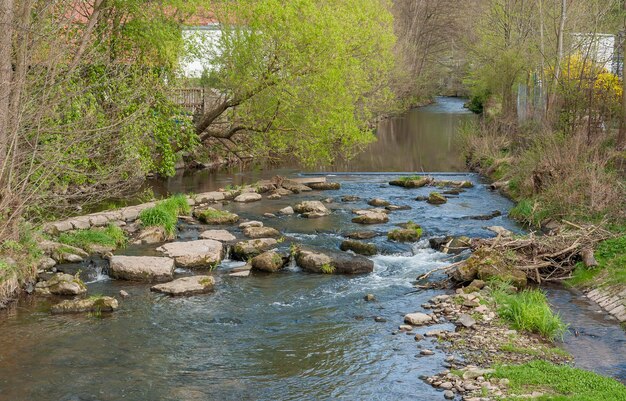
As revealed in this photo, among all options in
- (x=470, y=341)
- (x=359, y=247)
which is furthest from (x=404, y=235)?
(x=470, y=341)

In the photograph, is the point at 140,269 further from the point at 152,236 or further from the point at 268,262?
the point at 152,236

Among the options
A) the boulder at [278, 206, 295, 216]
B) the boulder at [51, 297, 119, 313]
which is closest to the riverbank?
the boulder at [278, 206, 295, 216]

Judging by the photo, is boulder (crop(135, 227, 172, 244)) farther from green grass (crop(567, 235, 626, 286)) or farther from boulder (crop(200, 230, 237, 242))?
green grass (crop(567, 235, 626, 286))

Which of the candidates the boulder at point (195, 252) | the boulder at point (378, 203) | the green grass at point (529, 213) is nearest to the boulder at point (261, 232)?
the boulder at point (195, 252)

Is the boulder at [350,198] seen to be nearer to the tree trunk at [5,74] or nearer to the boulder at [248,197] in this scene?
the boulder at [248,197]

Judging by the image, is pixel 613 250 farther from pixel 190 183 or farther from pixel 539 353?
pixel 190 183

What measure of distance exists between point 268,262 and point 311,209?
557cm

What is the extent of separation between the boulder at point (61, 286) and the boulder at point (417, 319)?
579 centimetres

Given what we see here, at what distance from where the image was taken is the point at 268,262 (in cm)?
1420

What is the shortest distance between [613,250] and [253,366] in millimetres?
7645

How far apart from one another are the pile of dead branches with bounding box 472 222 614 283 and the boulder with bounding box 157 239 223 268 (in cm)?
548

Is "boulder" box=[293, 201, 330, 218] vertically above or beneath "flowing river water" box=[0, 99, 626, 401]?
above

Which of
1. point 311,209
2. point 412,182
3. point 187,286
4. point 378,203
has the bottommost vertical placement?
point 187,286

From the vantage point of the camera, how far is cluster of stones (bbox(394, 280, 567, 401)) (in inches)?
340
